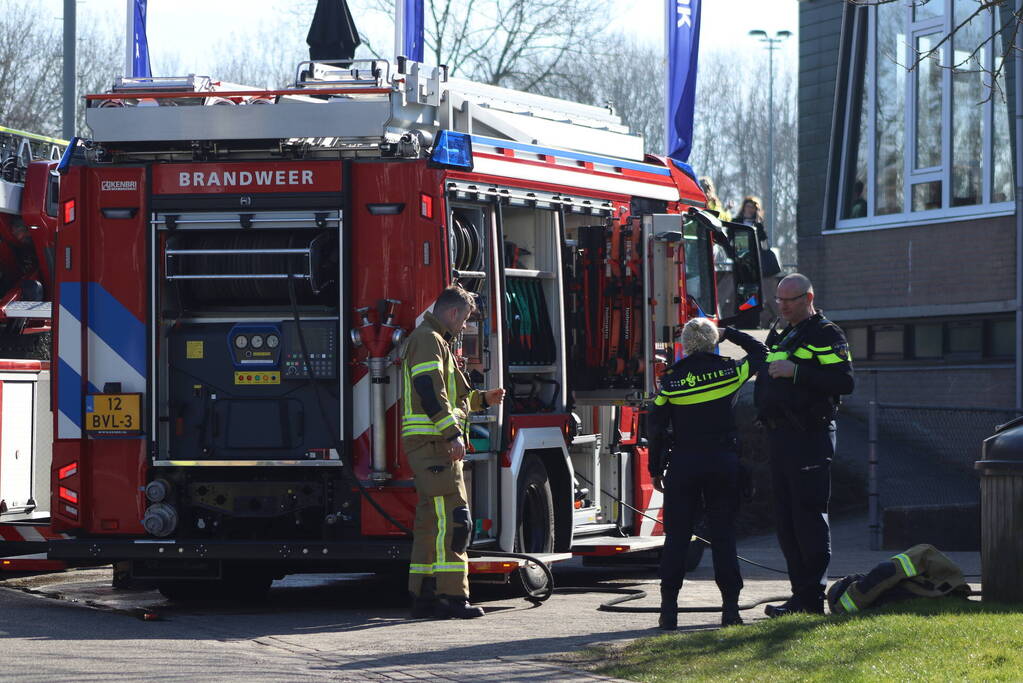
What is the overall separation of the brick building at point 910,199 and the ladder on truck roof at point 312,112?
9503mm

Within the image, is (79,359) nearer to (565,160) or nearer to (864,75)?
(565,160)

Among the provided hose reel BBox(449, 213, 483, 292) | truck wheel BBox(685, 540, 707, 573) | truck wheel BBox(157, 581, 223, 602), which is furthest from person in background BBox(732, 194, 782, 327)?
truck wheel BBox(157, 581, 223, 602)

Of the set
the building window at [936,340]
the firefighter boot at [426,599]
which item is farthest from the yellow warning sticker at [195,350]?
the building window at [936,340]

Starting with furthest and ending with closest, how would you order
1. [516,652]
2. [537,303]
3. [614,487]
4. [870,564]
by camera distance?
[870,564] → [614,487] → [537,303] → [516,652]

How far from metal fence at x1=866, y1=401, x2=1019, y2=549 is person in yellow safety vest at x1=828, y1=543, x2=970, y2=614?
726 centimetres

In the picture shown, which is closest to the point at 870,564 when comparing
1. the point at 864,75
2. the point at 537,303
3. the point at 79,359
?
the point at 537,303

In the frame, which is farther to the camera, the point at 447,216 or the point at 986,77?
the point at 986,77

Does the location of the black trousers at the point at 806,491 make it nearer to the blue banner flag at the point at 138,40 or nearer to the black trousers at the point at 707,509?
the black trousers at the point at 707,509

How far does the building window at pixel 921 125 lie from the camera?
19.6 meters

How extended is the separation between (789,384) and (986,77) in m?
11.3

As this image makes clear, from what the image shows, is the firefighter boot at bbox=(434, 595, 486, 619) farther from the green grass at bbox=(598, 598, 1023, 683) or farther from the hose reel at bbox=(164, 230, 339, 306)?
the hose reel at bbox=(164, 230, 339, 306)

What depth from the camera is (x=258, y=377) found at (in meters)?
10.5

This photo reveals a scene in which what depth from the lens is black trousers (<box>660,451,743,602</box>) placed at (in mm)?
9578

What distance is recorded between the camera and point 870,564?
13.9 metres
